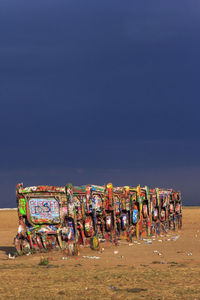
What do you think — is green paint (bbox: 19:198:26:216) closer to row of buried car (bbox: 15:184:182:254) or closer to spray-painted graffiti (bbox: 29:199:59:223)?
row of buried car (bbox: 15:184:182:254)

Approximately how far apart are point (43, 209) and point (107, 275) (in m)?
7.32

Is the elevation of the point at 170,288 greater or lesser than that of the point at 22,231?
lesser

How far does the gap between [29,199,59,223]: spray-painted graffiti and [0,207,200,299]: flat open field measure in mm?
1797

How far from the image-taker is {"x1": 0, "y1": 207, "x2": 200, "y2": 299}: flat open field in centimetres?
1259

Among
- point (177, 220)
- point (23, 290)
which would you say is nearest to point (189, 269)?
point (23, 290)

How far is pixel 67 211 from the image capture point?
2125cm

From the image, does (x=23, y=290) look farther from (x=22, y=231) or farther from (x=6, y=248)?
(x=6, y=248)

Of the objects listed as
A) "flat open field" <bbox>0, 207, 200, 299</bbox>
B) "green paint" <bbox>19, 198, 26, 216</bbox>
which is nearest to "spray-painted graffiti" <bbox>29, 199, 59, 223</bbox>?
"green paint" <bbox>19, 198, 26, 216</bbox>

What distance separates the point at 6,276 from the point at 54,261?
4077 mm

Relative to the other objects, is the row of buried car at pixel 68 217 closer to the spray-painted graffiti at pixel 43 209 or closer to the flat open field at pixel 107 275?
the spray-painted graffiti at pixel 43 209

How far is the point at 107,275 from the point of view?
15117mm

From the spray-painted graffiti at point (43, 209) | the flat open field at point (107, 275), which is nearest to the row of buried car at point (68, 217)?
the spray-painted graffiti at point (43, 209)

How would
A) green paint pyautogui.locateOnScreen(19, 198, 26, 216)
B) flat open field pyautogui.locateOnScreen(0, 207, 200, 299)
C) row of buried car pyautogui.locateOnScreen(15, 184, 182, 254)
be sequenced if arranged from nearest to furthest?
flat open field pyautogui.locateOnScreen(0, 207, 200, 299) < row of buried car pyautogui.locateOnScreen(15, 184, 182, 254) < green paint pyautogui.locateOnScreen(19, 198, 26, 216)

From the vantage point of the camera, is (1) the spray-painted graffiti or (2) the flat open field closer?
(2) the flat open field
